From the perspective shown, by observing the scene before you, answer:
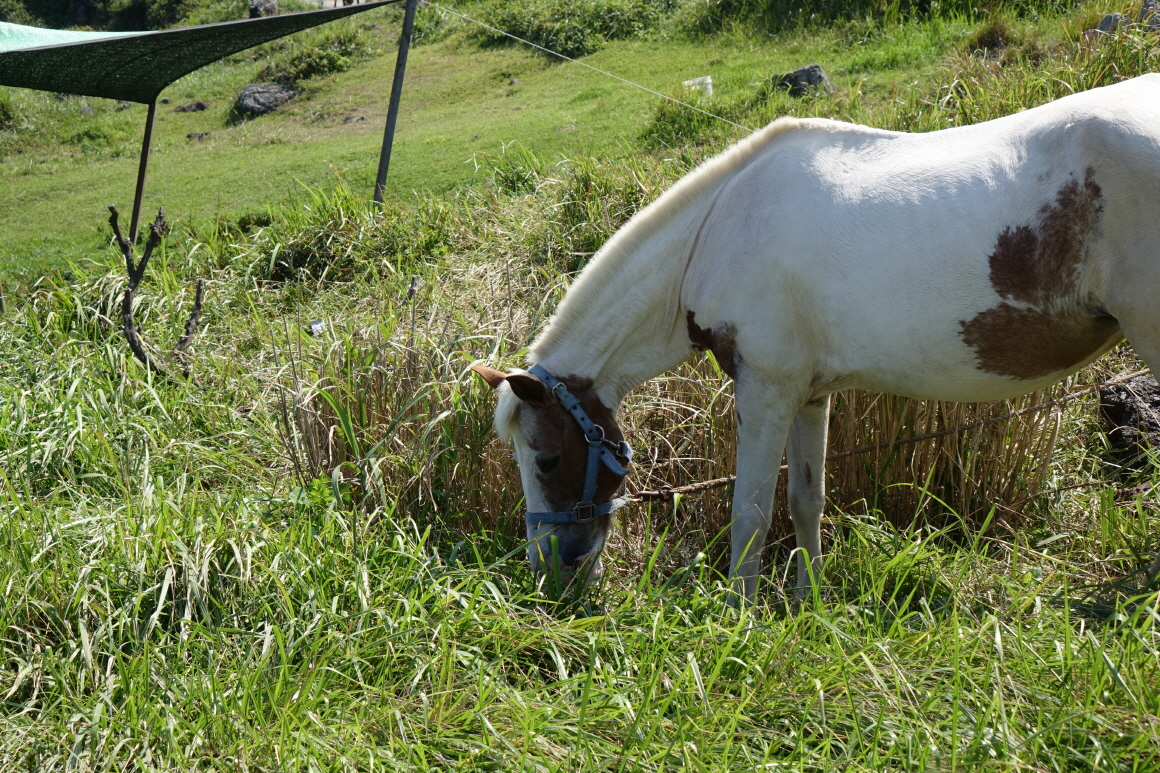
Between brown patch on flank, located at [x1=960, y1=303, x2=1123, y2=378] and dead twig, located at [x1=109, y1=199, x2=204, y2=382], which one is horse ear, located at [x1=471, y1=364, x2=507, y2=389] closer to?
brown patch on flank, located at [x1=960, y1=303, x2=1123, y2=378]

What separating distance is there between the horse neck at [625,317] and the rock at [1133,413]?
86.5 inches

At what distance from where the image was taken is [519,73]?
12570 mm

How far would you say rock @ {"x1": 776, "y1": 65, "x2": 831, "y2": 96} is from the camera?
822cm

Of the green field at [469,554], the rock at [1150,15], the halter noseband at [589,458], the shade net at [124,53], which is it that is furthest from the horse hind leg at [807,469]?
the rock at [1150,15]

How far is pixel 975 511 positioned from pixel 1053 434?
A: 18.5 inches

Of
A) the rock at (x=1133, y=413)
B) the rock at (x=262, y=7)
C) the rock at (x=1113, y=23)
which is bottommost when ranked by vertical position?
the rock at (x=1133, y=413)

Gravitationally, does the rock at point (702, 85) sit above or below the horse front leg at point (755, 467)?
above

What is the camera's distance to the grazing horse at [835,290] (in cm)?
264

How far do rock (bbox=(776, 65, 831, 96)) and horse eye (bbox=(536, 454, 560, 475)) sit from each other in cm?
612

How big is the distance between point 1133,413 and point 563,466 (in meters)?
2.68

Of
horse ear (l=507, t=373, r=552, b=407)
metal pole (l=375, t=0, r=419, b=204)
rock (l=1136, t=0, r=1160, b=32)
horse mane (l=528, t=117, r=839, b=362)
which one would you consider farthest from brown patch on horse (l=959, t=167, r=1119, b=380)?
metal pole (l=375, t=0, r=419, b=204)

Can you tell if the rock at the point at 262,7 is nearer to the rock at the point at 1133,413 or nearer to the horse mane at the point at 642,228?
the horse mane at the point at 642,228

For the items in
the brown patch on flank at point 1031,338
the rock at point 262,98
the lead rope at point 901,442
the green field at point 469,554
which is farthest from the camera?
the rock at point 262,98

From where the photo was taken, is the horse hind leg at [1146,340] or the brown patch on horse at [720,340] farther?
the brown patch on horse at [720,340]
